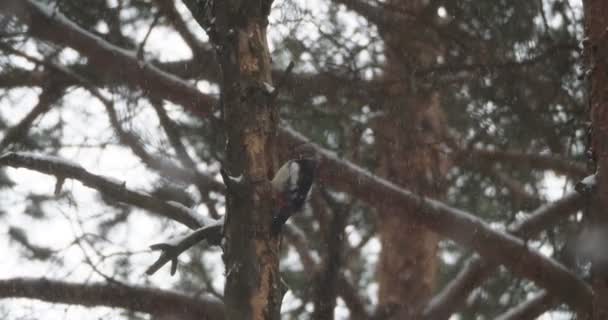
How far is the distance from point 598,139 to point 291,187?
1.20m

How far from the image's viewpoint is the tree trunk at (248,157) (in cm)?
289

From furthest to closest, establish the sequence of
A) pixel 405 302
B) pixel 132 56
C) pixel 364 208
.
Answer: pixel 364 208, pixel 405 302, pixel 132 56

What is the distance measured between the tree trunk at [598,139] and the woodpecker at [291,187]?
1.11 metres

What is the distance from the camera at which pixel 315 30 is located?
4625 millimetres

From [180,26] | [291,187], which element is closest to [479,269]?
[291,187]

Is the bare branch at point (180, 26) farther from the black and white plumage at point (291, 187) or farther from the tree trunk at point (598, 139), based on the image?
the tree trunk at point (598, 139)

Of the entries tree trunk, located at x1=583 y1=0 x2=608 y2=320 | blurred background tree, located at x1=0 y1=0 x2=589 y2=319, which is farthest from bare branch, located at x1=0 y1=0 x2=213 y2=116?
tree trunk, located at x1=583 y1=0 x2=608 y2=320

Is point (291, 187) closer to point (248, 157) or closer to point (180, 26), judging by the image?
point (248, 157)

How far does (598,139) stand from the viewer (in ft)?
10.2

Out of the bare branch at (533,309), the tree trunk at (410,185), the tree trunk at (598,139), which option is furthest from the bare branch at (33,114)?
the tree trunk at (598,139)

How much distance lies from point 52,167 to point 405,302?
128 inches

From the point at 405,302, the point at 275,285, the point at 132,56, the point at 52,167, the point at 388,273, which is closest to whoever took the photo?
the point at 275,285

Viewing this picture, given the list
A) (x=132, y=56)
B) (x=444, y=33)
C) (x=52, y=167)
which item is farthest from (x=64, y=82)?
(x=444, y=33)

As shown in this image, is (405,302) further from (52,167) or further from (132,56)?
(52,167)
